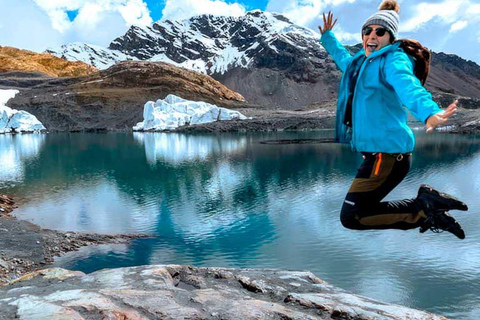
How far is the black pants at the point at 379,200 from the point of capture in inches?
168

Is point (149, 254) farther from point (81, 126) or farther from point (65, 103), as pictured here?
point (65, 103)

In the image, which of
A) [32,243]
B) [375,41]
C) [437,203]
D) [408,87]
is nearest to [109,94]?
[32,243]

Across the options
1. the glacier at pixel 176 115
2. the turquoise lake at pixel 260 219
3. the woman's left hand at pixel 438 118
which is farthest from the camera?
the glacier at pixel 176 115

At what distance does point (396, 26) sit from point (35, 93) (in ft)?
506

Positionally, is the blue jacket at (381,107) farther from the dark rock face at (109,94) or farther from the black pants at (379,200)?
the dark rock face at (109,94)

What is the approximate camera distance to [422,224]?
4.47 m

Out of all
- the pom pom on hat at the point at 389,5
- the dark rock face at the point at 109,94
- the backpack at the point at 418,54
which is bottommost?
the backpack at the point at 418,54

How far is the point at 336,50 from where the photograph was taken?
550cm

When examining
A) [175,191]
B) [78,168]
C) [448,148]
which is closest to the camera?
[175,191]

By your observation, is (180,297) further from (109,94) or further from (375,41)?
(109,94)

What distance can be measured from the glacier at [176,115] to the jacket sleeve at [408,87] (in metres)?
115

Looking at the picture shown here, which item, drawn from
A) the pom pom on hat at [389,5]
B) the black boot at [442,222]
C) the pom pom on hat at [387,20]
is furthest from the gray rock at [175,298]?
the pom pom on hat at [389,5]

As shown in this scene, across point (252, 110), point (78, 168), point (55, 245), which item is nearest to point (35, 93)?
point (252, 110)

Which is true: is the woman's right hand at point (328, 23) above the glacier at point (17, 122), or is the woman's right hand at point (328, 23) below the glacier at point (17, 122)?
above
